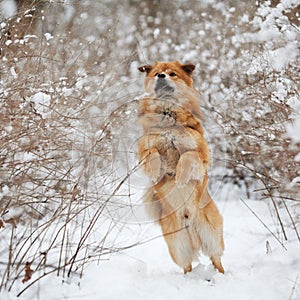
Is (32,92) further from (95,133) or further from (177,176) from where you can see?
(177,176)

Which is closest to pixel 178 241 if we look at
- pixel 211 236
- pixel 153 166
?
pixel 211 236

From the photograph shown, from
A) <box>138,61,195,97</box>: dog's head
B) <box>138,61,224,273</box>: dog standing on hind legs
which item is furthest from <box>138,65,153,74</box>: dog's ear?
<box>138,61,224,273</box>: dog standing on hind legs

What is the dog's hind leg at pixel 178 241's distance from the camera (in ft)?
8.89

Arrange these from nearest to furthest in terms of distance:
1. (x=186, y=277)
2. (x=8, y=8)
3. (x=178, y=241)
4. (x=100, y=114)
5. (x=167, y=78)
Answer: (x=186, y=277)
(x=178, y=241)
(x=167, y=78)
(x=100, y=114)
(x=8, y=8)

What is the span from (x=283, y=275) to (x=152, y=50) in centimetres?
494

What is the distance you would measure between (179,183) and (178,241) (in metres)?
0.39

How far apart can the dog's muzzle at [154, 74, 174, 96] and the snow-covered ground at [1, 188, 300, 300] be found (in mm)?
949

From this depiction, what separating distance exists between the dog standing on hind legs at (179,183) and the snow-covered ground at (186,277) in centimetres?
15

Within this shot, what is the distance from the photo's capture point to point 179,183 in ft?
9.08

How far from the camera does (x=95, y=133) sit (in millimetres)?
2812

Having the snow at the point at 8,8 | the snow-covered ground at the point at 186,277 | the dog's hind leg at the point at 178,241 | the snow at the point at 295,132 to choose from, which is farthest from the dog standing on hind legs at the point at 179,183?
the snow at the point at 8,8

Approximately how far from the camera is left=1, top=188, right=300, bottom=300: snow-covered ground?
224 cm

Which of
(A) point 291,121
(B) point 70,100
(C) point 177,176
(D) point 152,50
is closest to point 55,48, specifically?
(B) point 70,100

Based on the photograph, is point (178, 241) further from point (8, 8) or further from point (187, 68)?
point (8, 8)
